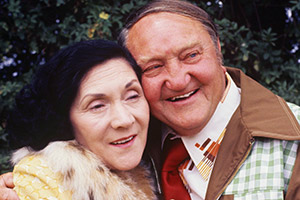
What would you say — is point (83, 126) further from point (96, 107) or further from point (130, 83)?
point (130, 83)

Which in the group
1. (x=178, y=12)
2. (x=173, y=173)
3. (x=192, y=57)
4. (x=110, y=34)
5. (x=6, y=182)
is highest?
(x=178, y=12)

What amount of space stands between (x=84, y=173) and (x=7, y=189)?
61 cm

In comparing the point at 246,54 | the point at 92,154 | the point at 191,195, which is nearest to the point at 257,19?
the point at 246,54

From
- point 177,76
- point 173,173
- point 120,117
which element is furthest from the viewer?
point 173,173

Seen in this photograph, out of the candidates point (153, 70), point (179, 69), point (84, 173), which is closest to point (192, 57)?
point (179, 69)

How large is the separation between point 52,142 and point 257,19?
8.93 feet

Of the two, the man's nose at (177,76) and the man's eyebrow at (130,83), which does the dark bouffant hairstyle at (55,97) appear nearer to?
the man's eyebrow at (130,83)

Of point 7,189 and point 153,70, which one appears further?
point 153,70

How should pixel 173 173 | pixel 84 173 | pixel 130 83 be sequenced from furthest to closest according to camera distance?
pixel 173 173
pixel 130 83
pixel 84 173

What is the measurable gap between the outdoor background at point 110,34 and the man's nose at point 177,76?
4.06ft

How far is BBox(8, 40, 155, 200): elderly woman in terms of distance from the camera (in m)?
1.93

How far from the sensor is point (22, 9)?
11.7 feet

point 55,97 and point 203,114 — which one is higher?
point 55,97

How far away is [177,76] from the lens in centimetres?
229
